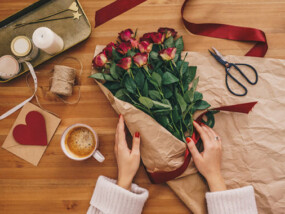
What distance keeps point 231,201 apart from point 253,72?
360mm

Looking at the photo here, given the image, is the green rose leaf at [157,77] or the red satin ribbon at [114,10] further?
the red satin ribbon at [114,10]

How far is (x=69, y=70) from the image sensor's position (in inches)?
25.0

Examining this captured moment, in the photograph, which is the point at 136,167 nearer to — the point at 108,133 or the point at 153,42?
the point at 108,133

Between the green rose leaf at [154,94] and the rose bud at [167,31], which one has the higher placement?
the rose bud at [167,31]

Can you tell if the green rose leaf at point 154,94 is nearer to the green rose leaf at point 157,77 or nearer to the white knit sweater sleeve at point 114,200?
the green rose leaf at point 157,77

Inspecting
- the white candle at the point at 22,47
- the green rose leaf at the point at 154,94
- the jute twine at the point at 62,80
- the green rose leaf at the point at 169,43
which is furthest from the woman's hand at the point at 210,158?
the white candle at the point at 22,47

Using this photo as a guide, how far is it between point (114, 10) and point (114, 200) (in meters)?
0.57

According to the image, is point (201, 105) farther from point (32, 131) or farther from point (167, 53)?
point (32, 131)

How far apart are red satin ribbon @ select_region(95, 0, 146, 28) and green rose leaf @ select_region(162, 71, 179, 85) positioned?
0.27 metres

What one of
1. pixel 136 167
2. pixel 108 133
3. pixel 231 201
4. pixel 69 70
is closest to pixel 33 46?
pixel 69 70

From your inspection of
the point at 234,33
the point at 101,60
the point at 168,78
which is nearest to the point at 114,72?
the point at 101,60

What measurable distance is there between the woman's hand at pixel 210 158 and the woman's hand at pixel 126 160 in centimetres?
14

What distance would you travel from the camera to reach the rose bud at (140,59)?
1.83 feet

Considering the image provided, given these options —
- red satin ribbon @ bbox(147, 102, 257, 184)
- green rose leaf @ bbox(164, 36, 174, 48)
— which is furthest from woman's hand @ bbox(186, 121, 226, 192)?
green rose leaf @ bbox(164, 36, 174, 48)
